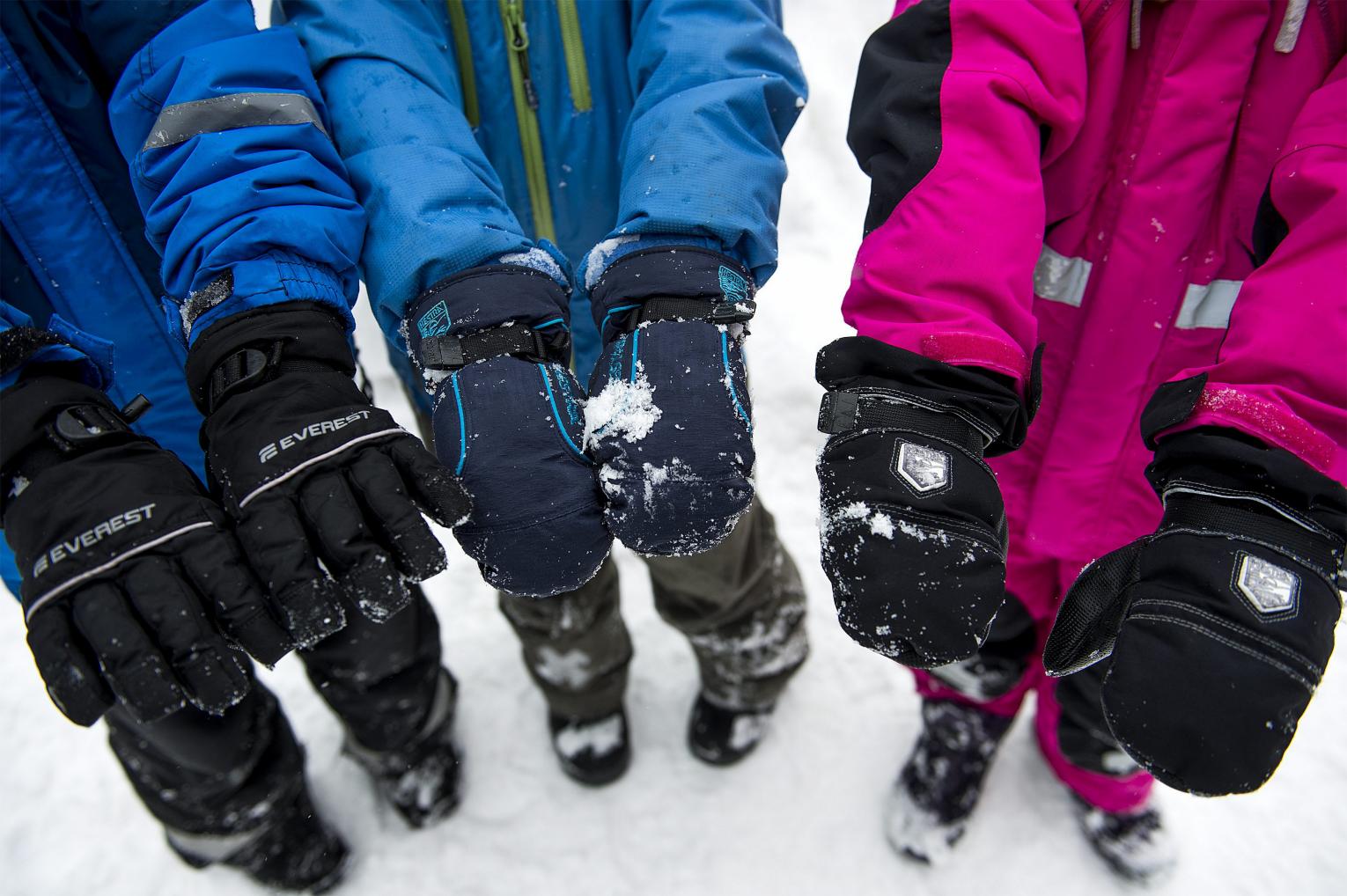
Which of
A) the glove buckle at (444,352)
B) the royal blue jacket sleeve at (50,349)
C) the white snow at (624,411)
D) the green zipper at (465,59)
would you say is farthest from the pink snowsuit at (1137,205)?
the royal blue jacket sleeve at (50,349)

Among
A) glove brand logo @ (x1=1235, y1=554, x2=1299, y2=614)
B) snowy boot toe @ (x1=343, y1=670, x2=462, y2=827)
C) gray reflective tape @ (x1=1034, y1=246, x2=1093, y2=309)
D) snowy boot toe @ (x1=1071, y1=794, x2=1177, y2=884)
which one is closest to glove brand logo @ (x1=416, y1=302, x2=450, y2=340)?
gray reflective tape @ (x1=1034, y1=246, x2=1093, y2=309)

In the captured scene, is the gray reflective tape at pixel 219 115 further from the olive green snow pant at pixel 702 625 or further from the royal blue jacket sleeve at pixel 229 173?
the olive green snow pant at pixel 702 625

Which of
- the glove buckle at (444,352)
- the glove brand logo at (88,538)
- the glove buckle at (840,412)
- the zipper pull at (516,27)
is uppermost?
the zipper pull at (516,27)

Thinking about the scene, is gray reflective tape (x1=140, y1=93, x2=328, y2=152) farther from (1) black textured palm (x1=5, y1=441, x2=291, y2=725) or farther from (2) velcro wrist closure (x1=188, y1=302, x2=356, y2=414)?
(1) black textured palm (x1=5, y1=441, x2=291, y2=725)

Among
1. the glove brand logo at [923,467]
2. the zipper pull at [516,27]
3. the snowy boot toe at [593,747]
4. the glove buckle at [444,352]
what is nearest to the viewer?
the glove brand logo at [923,467]

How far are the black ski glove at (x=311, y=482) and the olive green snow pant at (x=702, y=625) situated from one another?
0.74m

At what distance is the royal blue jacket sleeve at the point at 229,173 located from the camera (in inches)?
38.7

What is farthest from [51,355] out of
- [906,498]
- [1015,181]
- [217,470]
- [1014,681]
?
[1014,681]

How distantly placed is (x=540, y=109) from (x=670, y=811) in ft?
5.18

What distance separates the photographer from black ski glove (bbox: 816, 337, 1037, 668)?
880mm

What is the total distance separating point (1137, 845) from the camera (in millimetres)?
1622

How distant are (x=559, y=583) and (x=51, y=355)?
722 millimetres

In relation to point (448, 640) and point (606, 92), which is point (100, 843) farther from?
point (606, 92)

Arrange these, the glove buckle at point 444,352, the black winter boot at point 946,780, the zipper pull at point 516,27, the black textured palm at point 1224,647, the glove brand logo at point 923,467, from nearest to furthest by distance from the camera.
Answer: the black textured palm at point 1224,647, the glove brand logo at point 923,467, the glove buckle at point 444,352, the zipper pull at point 516,27, the black winter boot at point 946,780
